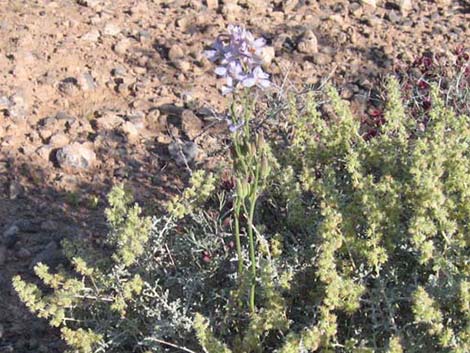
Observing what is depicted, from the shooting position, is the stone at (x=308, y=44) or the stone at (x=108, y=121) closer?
the stone at (x=108, y=121)

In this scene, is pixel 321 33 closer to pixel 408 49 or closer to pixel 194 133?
pixel 408 49

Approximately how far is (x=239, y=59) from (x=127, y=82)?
2491mm

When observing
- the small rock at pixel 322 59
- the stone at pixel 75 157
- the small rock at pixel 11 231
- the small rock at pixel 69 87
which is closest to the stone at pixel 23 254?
the small rock at pixel 11 231

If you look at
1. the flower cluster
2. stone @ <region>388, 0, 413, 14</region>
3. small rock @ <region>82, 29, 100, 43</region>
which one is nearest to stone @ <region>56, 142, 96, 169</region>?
small rock @ <region>82, 29, 100, 43</region>

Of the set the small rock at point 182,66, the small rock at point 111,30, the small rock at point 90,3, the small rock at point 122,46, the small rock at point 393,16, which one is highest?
the small rock at point 393,16

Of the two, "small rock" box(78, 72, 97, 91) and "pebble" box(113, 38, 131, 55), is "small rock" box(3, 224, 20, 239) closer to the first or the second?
"small rock" box(78, 72, 97, 91)

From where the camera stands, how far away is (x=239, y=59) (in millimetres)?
2754

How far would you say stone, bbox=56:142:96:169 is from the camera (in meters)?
4.58

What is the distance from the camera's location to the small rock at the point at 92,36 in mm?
5453

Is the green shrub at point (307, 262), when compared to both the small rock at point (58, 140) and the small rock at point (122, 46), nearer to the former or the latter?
the small rock at point (58, 140)

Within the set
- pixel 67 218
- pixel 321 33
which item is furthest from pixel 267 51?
pixel 67 218

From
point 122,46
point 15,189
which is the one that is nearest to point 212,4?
point 122,46

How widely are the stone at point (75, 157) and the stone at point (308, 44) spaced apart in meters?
1.54

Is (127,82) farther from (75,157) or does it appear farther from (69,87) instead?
(75,157)
